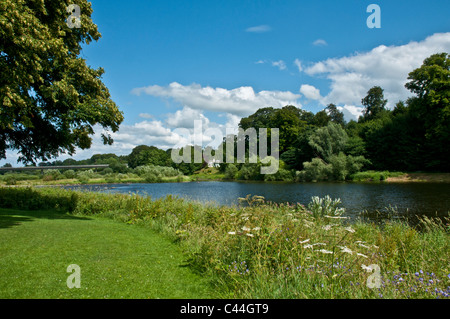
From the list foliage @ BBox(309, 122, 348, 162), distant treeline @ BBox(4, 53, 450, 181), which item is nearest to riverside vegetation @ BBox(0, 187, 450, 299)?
distant treeline @ BBox(4, 53, 450, 181)

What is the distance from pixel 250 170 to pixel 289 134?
1426cm

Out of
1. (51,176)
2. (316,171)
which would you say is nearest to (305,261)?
(316,171)

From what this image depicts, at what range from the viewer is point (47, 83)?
11562mm

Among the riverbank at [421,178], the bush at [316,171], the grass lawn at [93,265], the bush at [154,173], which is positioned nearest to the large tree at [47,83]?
the grass lawn at [93,265]

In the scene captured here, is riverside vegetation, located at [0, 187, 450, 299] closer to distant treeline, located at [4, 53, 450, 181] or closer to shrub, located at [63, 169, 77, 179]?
distant treeline, located at [4, 53, 450, 181]

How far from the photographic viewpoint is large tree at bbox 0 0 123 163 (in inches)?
311

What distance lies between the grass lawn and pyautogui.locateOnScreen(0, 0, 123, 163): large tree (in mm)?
3594

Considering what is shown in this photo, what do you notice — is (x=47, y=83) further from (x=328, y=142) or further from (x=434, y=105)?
(x=434, y=105)

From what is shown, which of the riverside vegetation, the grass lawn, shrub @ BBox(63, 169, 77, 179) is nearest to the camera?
the riverside vegetation

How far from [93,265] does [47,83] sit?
9555 millimetres

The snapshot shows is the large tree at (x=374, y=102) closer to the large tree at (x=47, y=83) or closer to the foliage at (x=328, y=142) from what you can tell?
the foliage at (x=328, y=142)

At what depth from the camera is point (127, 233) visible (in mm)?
8719
